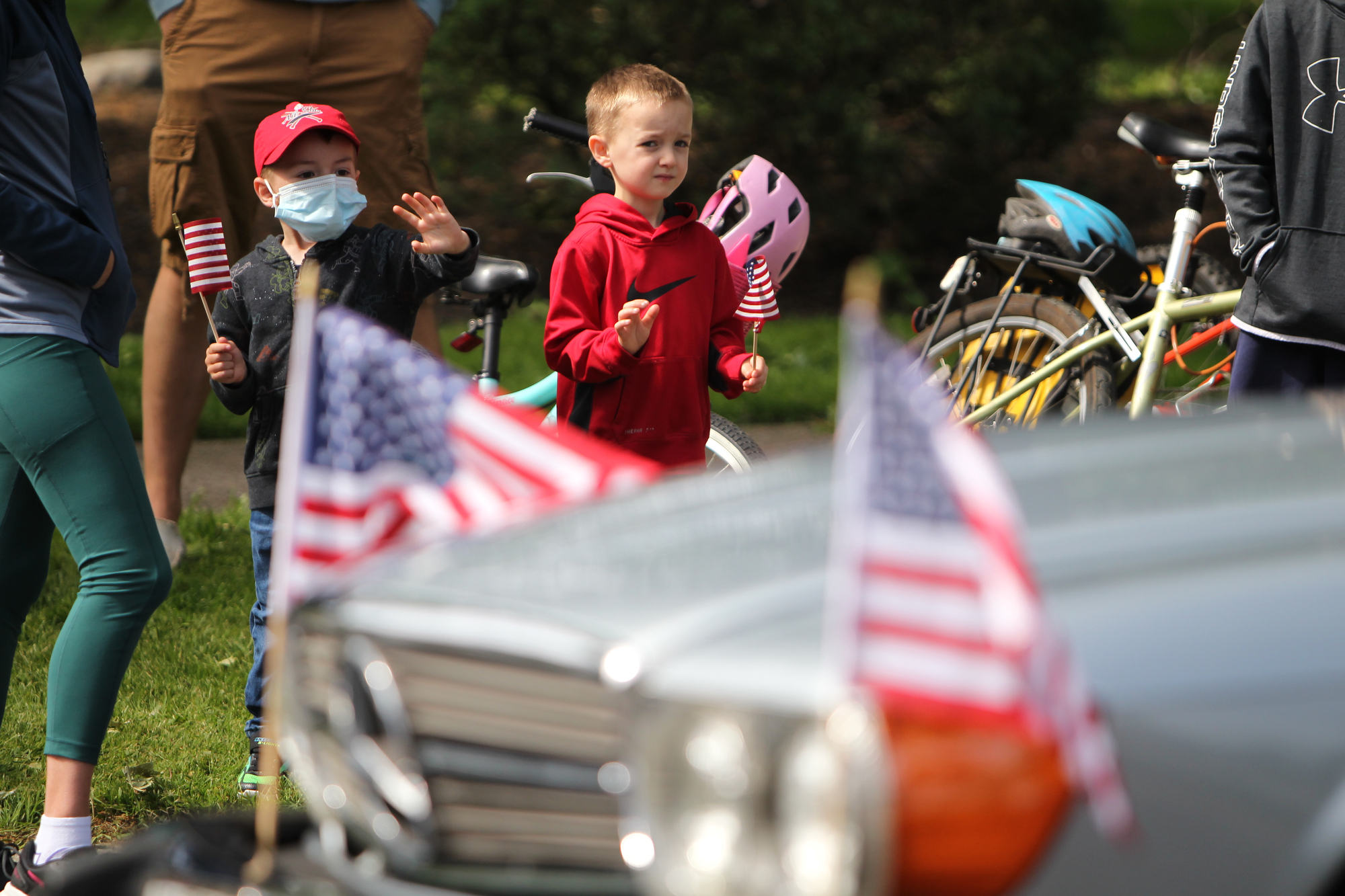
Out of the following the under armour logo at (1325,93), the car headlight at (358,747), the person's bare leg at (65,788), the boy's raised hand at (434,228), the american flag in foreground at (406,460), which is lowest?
the person's bare leg at (65,788)

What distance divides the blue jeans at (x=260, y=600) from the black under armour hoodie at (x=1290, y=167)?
2.73m

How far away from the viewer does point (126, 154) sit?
13820 mm

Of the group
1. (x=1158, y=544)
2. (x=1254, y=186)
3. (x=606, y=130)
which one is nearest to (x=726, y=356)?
(x=606, y=130)

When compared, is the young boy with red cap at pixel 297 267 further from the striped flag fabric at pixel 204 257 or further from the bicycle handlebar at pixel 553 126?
the bicycle handlebar at pixel 553 126

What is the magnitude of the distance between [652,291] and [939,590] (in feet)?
7.49

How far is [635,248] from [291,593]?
186 cm

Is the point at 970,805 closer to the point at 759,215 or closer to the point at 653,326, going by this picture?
the point at 653,326

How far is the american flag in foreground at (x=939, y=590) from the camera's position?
1.53 metres

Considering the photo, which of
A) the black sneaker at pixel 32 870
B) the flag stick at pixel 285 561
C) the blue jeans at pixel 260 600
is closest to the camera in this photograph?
the flag stick at pixel 285 561

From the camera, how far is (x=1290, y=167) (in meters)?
3.92

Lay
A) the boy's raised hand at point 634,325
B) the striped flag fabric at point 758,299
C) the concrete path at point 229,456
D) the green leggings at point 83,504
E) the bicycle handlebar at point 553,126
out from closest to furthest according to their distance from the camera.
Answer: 1. the green leggings at point 83,504
2. the boy's raised hand at point 634,325
3. the striped flag fabric at point 758,299
4. the bicycle handlebar at point 553,126
5. the concrete path at point 229,456

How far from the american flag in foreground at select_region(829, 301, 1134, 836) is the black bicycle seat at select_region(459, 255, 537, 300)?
2935 millimetres

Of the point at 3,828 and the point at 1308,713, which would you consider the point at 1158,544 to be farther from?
the point at 3,828

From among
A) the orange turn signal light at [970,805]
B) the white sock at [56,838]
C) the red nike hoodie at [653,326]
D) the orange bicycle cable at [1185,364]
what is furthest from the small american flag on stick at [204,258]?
the orange bicycle cable at [1185,364]
